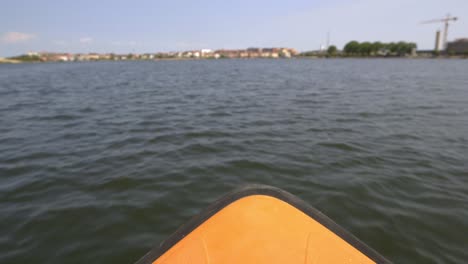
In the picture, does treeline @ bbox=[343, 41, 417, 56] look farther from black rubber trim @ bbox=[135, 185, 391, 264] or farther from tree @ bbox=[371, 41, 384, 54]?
black rubber trim @ bbox=[135, 185, 391, 264]

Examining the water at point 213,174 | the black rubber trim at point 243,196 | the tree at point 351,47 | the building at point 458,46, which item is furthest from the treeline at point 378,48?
the black rubber trim at point 243,196

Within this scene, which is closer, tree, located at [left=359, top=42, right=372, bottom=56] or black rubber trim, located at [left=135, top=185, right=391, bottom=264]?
black rubber trim, located at [left=135, top=185, right=391, bottom=264]

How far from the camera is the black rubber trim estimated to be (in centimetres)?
174

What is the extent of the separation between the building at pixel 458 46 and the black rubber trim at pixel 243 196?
129772 millimetres

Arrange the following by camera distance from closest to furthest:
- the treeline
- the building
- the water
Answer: the water
the building
the treeline

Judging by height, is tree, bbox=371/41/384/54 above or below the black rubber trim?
above

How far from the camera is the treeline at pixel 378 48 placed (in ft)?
372

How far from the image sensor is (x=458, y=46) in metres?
99.9

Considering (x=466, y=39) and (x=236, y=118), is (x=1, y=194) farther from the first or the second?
(x=466, y=39)

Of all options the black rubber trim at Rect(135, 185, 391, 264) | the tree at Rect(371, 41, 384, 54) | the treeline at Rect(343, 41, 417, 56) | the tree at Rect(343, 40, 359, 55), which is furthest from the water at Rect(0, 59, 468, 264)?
the tree at Rect(343, 40, 359, 55)

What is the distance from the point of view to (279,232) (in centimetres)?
186

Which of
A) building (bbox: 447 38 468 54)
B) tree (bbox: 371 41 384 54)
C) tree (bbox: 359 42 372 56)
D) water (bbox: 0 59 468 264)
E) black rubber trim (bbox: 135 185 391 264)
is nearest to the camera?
black rubber trim (bbox: 135 185 391 264)

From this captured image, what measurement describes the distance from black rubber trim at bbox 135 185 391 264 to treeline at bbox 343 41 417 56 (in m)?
140

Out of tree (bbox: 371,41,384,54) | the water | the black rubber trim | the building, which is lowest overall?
the water
